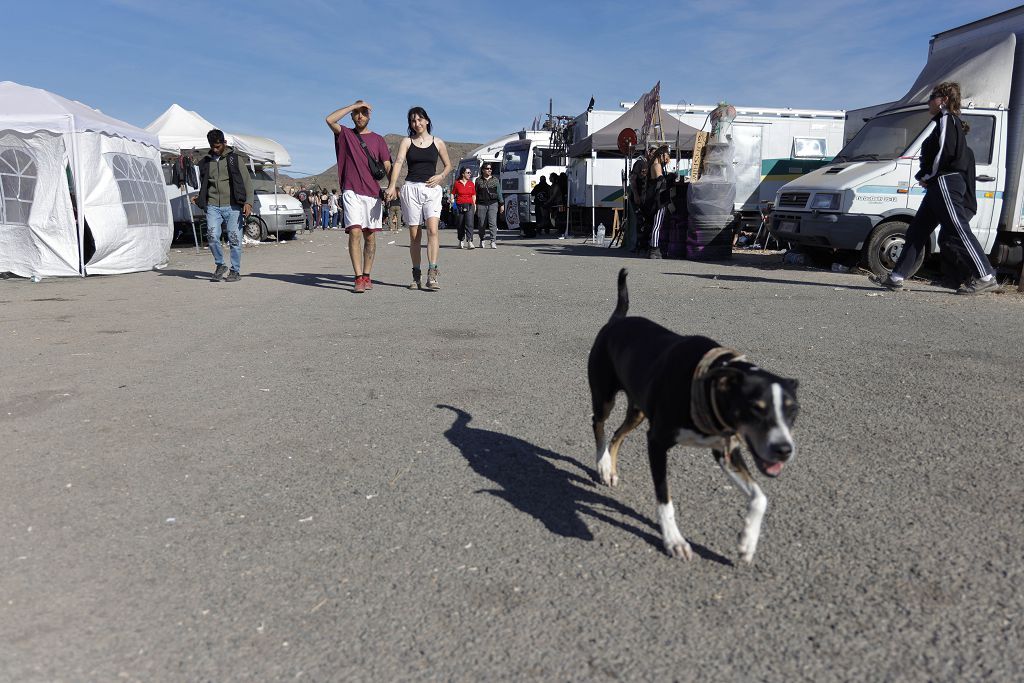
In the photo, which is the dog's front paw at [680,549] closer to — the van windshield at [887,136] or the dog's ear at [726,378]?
the dog's ear at [726,378]

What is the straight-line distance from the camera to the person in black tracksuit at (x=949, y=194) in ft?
26.5

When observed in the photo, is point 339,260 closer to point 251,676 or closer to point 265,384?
point 265,384

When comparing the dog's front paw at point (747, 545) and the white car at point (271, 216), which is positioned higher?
the white car at point (271, 216)

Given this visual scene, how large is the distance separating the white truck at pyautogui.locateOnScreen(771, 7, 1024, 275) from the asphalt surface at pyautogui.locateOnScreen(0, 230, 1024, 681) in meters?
4.37

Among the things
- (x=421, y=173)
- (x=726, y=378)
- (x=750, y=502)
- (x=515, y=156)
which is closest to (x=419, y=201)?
(x=421, y=173)

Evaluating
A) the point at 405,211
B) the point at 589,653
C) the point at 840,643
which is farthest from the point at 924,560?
the point at 405,211

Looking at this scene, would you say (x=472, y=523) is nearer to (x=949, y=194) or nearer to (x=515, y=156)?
(x=949, y=194)

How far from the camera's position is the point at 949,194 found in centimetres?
816

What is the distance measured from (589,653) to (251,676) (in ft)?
3.06

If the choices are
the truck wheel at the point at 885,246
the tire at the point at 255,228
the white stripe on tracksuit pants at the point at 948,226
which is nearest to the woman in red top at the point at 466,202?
the tire at the point at 255,228

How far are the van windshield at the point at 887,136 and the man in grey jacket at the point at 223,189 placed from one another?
8794mm

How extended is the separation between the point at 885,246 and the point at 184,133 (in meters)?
15.8

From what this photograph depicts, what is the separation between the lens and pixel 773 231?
37.4ft

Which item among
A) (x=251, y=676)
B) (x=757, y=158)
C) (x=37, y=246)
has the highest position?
(x=757, y=158)
